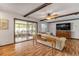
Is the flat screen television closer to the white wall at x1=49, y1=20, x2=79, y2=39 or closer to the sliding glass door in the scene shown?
the white wall at x1=49, y1=20, x2=79, y2=39

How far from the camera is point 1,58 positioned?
5.14 ft

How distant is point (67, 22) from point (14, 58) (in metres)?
2.07

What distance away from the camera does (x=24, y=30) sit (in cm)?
241

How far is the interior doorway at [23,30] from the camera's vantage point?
225cm

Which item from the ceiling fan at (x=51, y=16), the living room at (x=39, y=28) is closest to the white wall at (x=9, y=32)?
the living room at (x=39, y=28)

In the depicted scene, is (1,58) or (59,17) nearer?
(1,58)

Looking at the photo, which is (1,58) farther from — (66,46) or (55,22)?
(66,46)

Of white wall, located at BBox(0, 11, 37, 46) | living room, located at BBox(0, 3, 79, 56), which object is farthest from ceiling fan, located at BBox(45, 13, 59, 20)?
white wall, located at BBox(0, 11, 37, 46)

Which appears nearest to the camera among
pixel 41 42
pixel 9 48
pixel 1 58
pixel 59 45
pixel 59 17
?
pixel 1 58

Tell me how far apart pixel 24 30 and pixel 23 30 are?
0.12 ft

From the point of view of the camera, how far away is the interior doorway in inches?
88.5

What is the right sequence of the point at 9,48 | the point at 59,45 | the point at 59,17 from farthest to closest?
the point at 59,45 → the point at 59,17 → the point at 9,48

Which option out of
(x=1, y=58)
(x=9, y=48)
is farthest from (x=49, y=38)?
(x=1, y=58)

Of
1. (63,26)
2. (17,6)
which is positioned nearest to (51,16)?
(63,26)
